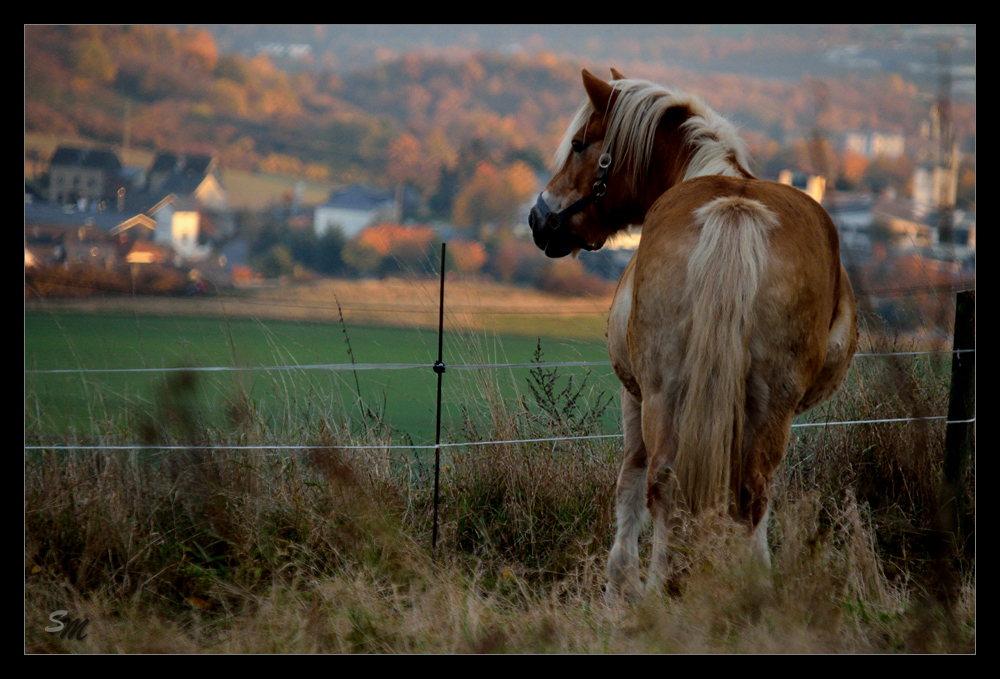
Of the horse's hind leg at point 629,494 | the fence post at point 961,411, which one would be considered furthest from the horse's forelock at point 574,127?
the fence post at point 961,411

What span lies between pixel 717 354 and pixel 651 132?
1249 mm

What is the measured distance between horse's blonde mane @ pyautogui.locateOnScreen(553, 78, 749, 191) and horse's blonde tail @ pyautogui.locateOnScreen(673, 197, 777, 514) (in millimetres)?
740

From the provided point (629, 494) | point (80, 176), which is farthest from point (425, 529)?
point (80, 176)

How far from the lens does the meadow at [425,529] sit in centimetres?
224

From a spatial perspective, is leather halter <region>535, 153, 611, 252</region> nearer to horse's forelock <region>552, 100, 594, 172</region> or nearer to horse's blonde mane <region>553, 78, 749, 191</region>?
horse's blonde mane <region>553, 78, 749, 191</region>

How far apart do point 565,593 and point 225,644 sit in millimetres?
1327

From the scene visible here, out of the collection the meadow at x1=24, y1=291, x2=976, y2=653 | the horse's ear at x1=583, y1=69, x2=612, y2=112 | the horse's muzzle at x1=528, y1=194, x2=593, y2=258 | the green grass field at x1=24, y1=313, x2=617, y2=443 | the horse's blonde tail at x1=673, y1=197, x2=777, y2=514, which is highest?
the horse's ear at x1=583, y1=69, x2=612, y2=112

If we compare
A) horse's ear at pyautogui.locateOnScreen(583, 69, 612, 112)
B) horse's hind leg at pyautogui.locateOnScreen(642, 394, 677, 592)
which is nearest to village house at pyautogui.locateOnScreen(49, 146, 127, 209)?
horse's ear at pyautogui.locateOnScreen(583, 69, 612, 112)

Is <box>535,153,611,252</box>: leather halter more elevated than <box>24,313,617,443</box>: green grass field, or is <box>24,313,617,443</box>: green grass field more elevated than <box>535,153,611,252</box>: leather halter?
<box>535,153,611,252</box>: leather halter

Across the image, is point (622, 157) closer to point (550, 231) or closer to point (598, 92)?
point (598, 92)

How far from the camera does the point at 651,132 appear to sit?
9.44 ft

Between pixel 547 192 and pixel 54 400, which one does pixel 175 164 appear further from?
pixel 547 192

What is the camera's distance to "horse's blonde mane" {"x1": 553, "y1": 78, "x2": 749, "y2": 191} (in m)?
2.75

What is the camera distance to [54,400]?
12.1 ft
